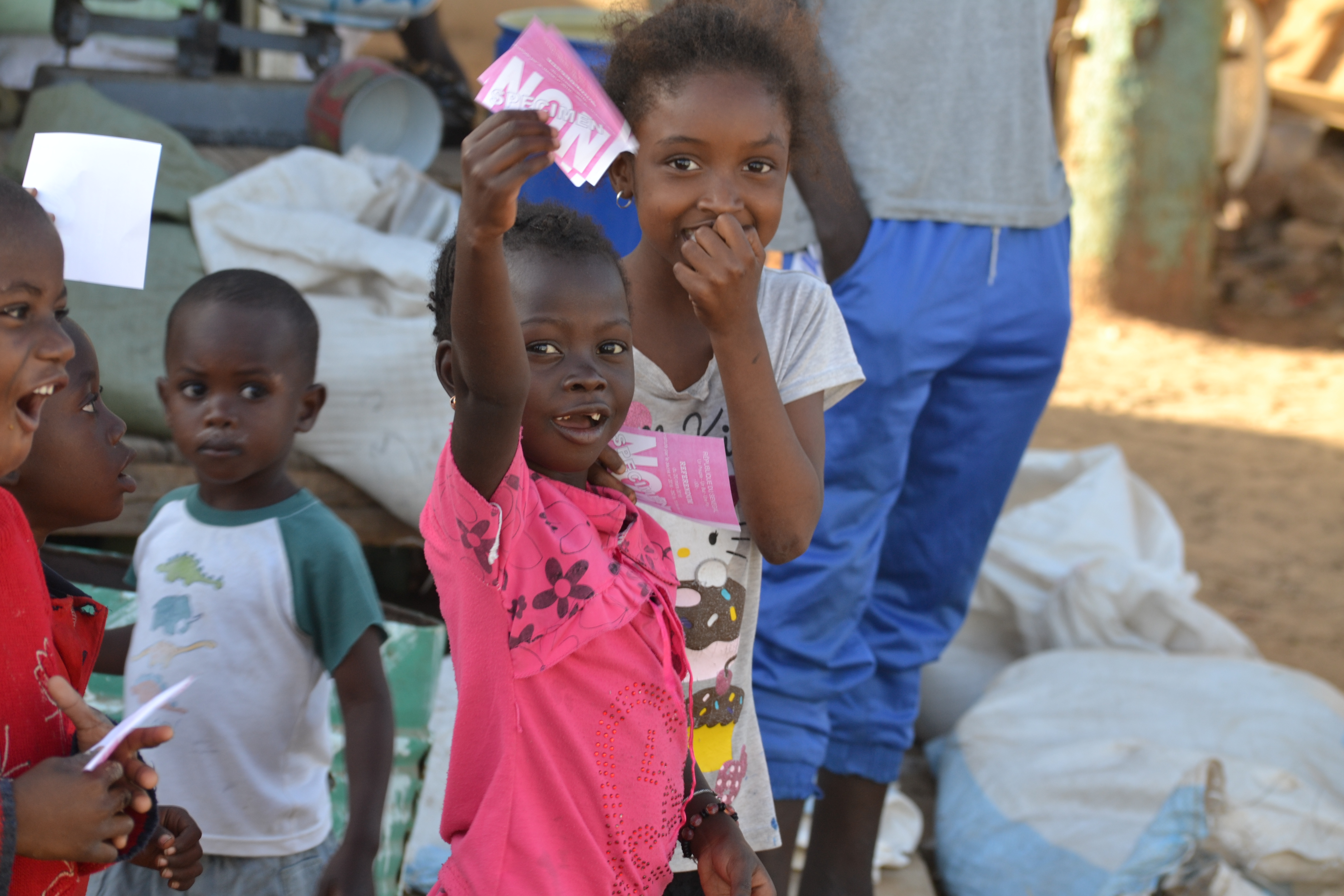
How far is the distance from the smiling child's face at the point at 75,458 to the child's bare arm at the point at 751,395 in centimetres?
64

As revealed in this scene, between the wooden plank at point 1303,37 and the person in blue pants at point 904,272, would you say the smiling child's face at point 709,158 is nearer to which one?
the person in blue pants at point 904,272

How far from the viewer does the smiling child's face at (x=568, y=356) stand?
1.25 meters

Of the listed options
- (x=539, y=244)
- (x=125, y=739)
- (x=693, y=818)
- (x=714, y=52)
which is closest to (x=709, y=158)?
(x=714, y=52)

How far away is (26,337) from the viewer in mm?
1010

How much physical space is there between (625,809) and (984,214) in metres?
1.25

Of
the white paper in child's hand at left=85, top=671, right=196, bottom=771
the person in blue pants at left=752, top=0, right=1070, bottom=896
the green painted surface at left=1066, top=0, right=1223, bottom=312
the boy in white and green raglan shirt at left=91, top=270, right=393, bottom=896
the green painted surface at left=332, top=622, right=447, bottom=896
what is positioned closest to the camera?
the white paper in child's hand at left=85, top=671, right=196, bottom=771

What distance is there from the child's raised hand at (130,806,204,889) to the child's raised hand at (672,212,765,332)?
78 centimetres

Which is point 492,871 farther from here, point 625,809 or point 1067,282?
point 1067,282

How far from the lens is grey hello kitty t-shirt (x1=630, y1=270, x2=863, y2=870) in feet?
4.94

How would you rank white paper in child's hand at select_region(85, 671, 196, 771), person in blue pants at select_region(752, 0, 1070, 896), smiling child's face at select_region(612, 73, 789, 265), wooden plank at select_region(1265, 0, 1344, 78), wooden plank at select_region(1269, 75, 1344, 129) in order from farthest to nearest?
wooden plank at select_region(1265, 0, 1344, 78) < wooden plank at select_region(1269, 75, 1344, 129) < person in blue pants at select_region(752, 0, 1070, 896) < smiling child's face at select_region(612, 73, 789, 265) < white paper in child's hand at select_region(85, 671, 196, 771)

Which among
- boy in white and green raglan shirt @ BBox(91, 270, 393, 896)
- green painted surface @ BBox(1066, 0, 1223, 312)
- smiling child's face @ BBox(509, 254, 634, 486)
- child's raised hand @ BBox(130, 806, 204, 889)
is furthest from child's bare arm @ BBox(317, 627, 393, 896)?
green painted surface @ BBox(1066, 0, 1223, 312)

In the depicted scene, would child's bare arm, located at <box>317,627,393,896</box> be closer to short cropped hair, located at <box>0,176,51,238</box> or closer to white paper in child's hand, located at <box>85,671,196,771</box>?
white paper in child's hand, located at <box>85,671,196,771</box>

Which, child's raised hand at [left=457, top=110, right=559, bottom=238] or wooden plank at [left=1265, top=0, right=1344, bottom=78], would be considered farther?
wooden plank at [left=1265, top=0, right=1344, bottom=78]

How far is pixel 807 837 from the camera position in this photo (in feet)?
8.27
